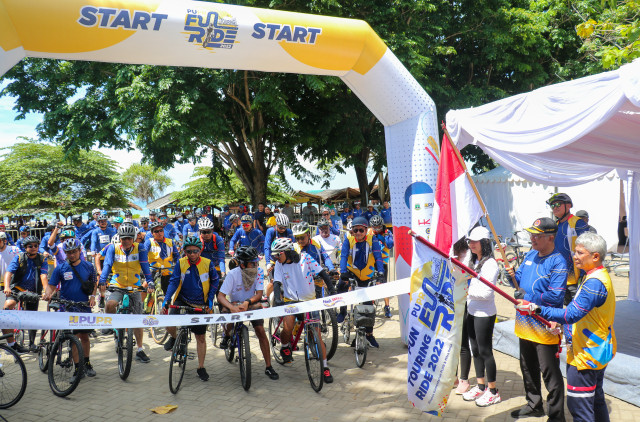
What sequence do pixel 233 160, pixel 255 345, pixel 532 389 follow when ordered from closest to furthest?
1. pixel 532 389
2. pixel 255 345
3. pixel 233 160

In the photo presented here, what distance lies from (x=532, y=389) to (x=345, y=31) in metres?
5.19

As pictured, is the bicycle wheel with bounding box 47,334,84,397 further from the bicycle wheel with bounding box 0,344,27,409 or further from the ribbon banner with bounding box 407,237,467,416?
the ribbon banner with bounding box 407,237,467,416

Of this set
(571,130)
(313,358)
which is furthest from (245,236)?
(571,130)

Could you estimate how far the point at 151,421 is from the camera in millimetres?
5426

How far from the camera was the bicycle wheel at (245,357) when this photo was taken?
6.10m

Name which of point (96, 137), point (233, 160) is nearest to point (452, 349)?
point (96, 137)

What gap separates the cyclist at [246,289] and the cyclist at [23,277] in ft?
11.6

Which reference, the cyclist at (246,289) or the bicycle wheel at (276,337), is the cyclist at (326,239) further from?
the cyclist at (246,289)

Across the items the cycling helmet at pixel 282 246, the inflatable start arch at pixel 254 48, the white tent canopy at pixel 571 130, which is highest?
the inflatable start arch at pixel 254 48

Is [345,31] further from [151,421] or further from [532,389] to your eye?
[151,421]

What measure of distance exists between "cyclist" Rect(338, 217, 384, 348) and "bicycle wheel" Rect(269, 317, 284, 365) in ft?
3.81

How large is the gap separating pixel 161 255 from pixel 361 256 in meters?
4.06

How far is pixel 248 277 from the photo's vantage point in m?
6.50

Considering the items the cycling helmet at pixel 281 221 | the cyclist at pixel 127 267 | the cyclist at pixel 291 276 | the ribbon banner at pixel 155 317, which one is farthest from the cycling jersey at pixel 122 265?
the cycling helmet at pixel 281 221
